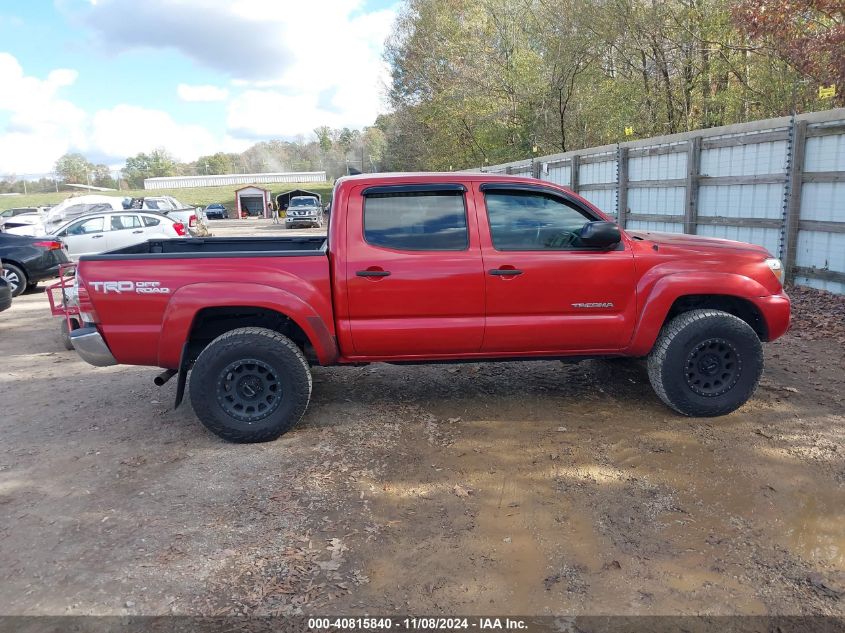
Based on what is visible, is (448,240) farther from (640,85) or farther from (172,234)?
(640,85)

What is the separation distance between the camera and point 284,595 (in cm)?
276

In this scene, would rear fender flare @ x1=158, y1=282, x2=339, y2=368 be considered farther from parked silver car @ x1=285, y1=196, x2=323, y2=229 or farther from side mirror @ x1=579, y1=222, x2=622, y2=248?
parked silver car @ x1=285, y1=196, x2=323, y2=229

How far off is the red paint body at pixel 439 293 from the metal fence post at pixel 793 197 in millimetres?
4660

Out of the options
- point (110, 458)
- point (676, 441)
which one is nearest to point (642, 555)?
point (676, 441)

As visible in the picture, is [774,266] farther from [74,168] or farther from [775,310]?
[74,168]

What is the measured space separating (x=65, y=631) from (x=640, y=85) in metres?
21.7

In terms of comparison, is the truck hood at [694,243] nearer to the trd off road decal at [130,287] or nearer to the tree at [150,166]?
the trd off road decal at [130,287]

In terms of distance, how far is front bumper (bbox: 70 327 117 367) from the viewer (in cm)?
430

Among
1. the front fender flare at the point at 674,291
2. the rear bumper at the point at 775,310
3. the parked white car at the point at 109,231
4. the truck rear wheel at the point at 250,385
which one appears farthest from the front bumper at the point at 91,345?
the parked white car at the point at 109,231

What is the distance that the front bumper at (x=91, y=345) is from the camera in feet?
14.1

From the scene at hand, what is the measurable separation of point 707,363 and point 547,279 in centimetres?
135

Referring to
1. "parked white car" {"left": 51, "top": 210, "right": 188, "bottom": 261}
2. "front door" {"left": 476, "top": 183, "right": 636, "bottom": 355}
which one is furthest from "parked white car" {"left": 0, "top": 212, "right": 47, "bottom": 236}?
"front door" {"left": 476, "top": 183, "right": 636, "bottom": 355}

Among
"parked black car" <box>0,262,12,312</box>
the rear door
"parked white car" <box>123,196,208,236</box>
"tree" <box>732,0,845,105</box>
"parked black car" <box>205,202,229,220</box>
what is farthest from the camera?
"parked black car" <box>205,202,229,220</box>

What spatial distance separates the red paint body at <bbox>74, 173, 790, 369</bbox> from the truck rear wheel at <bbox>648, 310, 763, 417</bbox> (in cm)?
17
